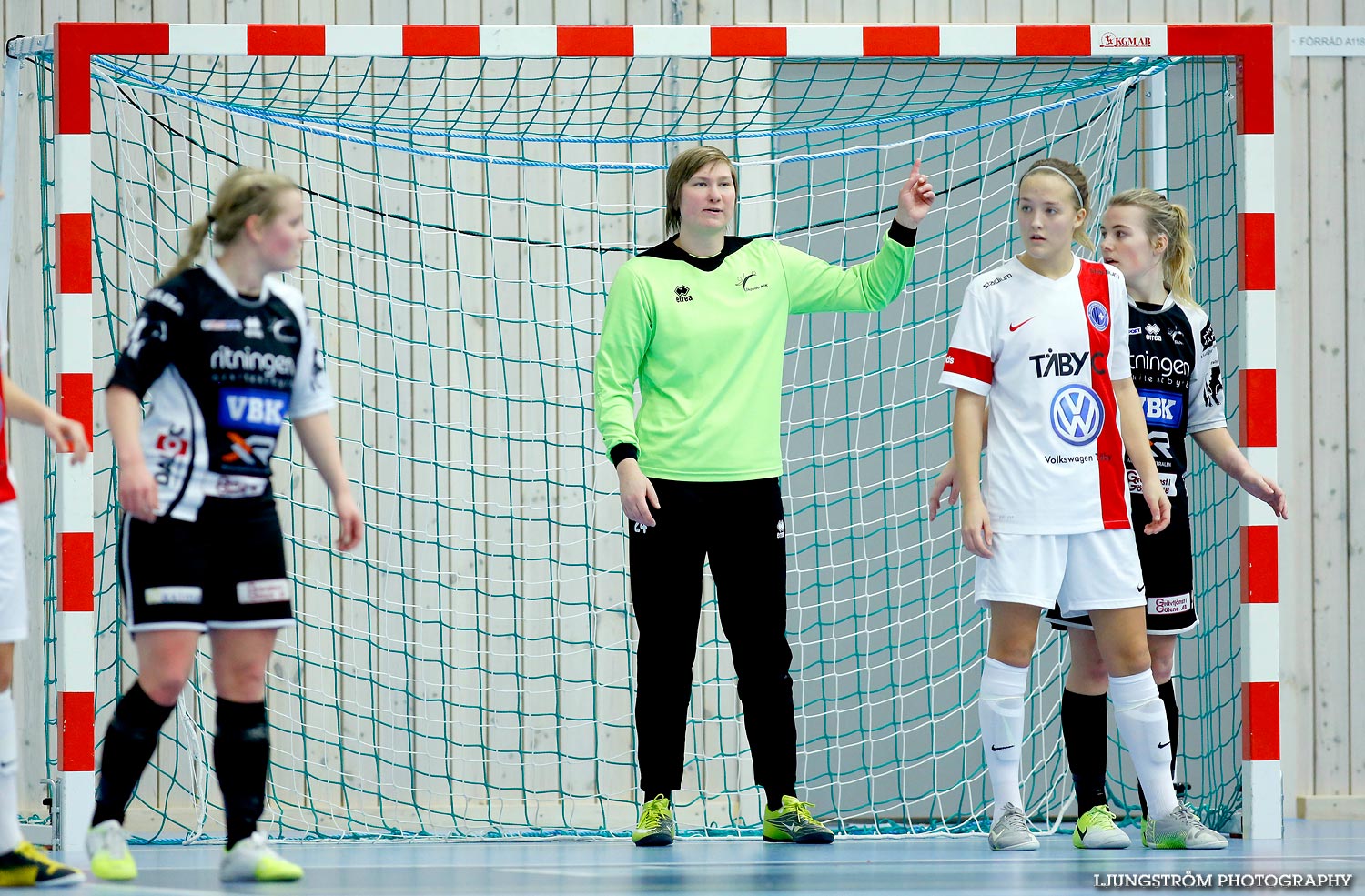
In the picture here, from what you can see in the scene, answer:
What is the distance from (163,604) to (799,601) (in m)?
3.00

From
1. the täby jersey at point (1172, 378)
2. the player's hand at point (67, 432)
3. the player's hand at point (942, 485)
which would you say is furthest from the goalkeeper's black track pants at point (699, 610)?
the player's hand at point (67, 432)

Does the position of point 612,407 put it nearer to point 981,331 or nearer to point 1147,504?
point 981,331

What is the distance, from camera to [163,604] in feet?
9.73

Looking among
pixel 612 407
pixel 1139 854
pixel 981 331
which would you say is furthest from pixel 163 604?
pixel 1139 854

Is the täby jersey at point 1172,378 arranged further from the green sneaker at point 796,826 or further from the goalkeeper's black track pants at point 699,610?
the green sneaker at point 796,826

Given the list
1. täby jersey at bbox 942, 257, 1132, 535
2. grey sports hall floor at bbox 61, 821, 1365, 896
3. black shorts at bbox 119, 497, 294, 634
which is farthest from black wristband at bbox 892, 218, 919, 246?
black shorts at bbox 119, 497, 294, 634

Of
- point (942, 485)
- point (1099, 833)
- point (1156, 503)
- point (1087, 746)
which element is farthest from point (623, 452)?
point (1099, 833)

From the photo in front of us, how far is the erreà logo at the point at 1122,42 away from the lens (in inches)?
173

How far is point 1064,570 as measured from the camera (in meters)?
3.56

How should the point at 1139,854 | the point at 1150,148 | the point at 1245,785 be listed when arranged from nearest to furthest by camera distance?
the point at 1139,854
the point at 1245,785
the point at 1150,148

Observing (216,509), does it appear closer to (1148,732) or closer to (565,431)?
(1148,732)

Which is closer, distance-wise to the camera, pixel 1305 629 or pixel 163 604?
pixel 163 604

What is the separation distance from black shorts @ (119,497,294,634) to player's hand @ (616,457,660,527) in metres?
0.92

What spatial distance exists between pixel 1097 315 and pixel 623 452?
1.21 m
